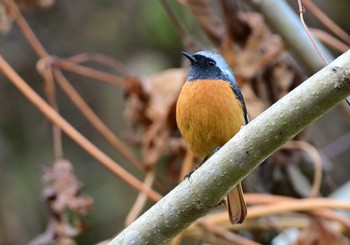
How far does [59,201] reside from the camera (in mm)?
2830

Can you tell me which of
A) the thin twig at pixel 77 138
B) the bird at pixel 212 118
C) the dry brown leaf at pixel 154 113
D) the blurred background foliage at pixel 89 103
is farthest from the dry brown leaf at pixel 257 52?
the blurred background foliage at pixel 89 103

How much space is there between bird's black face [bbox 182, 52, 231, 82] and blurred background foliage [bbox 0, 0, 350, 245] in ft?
5.83

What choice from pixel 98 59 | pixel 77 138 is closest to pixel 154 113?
pixel 98 59

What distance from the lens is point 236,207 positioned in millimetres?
2598

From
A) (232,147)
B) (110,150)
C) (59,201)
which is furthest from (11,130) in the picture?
(232,147)

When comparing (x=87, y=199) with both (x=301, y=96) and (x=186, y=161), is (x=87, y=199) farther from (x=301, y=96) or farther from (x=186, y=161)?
(x=301, y=96)

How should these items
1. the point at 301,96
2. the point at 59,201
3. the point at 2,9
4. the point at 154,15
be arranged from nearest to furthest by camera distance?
the point at 301,96, the point at 59,201, the point at 2,9, the point at 154,15

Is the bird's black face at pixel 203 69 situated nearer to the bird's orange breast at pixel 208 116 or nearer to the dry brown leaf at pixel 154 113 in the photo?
the bird's orange breast at pixel 208 116

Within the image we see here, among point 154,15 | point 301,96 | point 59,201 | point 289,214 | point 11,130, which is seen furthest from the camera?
point 11,130

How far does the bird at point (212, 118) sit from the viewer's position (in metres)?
2.59

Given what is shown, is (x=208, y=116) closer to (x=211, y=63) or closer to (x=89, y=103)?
(x=211, y=63)

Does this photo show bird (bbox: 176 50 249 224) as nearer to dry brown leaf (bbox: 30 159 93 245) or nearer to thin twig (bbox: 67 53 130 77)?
dry brown leaf (bbox: 30 159 93 245)

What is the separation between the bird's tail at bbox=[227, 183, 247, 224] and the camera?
2.56 metres

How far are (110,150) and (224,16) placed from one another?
230 cm
